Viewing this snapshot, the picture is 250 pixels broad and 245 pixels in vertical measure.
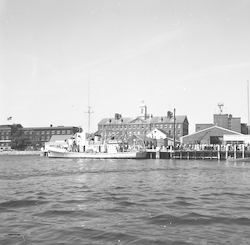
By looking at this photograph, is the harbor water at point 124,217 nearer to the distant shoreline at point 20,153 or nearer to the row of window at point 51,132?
the distant shoreline at point 20,153

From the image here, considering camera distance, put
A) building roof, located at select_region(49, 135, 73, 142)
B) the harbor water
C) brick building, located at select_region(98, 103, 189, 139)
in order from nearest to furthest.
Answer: the harbor water, brick building, located at select_region(98, 103, 189, 139), building roof, located at select_region(49, 135, 73, 142)

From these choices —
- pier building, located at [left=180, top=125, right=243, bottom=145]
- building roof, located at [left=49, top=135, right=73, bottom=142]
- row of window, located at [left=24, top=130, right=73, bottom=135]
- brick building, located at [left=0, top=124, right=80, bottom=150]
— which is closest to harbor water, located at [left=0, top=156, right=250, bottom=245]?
pier building, located at [left=180, top=125, right=243, bottom=145]

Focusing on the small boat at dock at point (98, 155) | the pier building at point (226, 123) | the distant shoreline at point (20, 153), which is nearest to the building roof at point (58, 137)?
the distant shoreline at point (20, 153)

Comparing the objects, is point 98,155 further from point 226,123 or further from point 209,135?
point 226,123

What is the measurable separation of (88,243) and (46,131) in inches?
5338

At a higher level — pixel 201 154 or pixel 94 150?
pixel 94 150

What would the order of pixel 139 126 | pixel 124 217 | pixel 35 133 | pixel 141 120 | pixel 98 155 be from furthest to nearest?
pixel 35 133 → pixel 141 120 → pixel 139 126 → pixel 98 155 → pixel 124 217

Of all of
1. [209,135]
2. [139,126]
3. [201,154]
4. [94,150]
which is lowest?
[201,154]

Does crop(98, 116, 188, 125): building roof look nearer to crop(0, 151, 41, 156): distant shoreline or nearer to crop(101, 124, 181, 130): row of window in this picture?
crop(101, 124, 181, 130): row of window

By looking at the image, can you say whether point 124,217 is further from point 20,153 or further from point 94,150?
point 20,153

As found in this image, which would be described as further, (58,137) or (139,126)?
(58,137)

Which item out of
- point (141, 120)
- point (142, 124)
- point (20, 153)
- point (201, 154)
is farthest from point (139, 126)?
point (201, 154)

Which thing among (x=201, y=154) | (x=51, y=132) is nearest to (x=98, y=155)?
(x=201, y=154)

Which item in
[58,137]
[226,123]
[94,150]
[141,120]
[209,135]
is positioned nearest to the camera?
[94,150]
